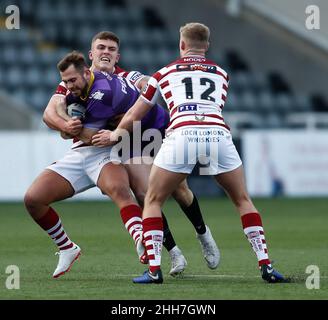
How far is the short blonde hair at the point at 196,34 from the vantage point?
8.34m

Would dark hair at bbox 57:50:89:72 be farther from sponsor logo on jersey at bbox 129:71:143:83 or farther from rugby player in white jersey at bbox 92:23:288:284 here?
sponsor logo on jersey at bbox 129:71:143:83

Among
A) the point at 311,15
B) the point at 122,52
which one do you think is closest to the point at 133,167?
the point at 311,15

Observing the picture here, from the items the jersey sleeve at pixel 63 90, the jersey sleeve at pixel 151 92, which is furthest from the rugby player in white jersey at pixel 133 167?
the jersey sleeve at pixel 151 92

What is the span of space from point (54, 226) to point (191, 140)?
1.63m

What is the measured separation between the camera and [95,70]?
9625 millimetres

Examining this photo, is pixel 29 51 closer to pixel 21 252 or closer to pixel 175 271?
pixel 21 252

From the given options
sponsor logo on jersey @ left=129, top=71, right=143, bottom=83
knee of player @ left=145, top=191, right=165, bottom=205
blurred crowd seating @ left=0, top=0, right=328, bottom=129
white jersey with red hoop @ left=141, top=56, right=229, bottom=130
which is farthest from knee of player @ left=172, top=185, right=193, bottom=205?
→ blurred crowd seating @ left=0, top=0, right=328, bottom=129

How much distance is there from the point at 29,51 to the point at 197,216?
17096 mm

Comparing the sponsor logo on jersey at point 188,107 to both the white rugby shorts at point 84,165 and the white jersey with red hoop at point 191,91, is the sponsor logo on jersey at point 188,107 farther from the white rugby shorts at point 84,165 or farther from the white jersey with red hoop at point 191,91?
the white rugby shorts at point 84,165

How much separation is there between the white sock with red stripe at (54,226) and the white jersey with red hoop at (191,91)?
1.44m

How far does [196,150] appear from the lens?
8305 millimetres

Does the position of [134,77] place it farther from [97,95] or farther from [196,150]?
[196,150]

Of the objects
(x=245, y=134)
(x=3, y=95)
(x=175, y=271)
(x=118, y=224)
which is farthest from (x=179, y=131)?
(x=3, y=95)
